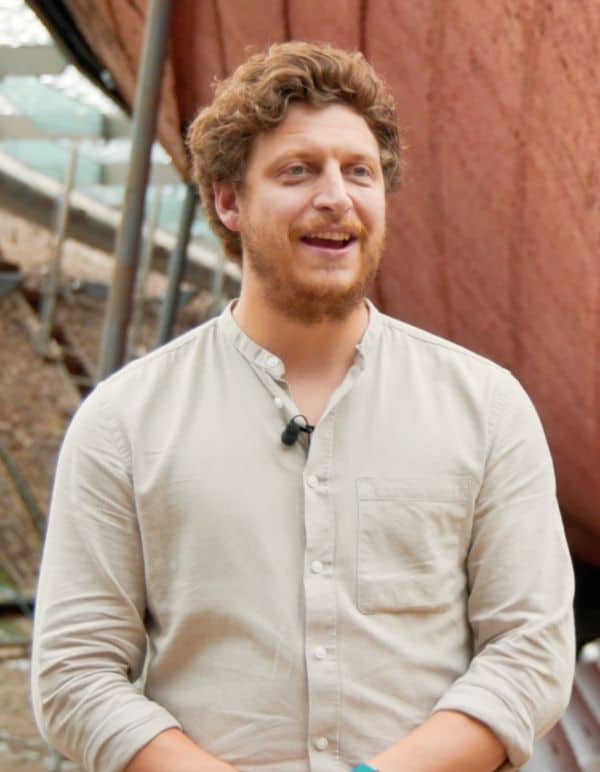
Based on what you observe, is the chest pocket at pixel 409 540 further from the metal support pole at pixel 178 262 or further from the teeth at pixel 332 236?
the metal support pole at pixel 178 262

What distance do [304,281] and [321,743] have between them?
1.53ft

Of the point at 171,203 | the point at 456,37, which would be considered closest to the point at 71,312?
the point at 171,203

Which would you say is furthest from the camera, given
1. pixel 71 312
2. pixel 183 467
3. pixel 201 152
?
pixel 71 312

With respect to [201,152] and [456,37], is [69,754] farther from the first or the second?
[456,37]

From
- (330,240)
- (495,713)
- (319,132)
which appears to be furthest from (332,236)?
(495,713)

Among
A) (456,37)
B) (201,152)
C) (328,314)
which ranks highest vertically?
(456,37)

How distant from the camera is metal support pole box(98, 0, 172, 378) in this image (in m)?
3.53

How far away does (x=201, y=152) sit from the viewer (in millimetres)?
1462

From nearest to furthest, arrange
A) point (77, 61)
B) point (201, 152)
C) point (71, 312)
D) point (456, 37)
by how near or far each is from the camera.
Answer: point (201, 152), point (456, 37), point (77, 61), point (71, 312)

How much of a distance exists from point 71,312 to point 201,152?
8.00m

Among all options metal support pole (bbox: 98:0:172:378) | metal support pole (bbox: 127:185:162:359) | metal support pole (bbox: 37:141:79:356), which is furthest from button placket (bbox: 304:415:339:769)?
metal support pole (bbox: 127:185:162:359)

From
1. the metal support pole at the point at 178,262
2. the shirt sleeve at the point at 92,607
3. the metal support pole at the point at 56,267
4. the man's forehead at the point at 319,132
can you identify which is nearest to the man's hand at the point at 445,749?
the shirt sleeve at the point at 92,607

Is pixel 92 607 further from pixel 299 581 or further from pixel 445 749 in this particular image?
pixel 445 749

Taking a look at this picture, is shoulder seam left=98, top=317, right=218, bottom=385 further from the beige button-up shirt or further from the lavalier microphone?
the lavalier microphone
